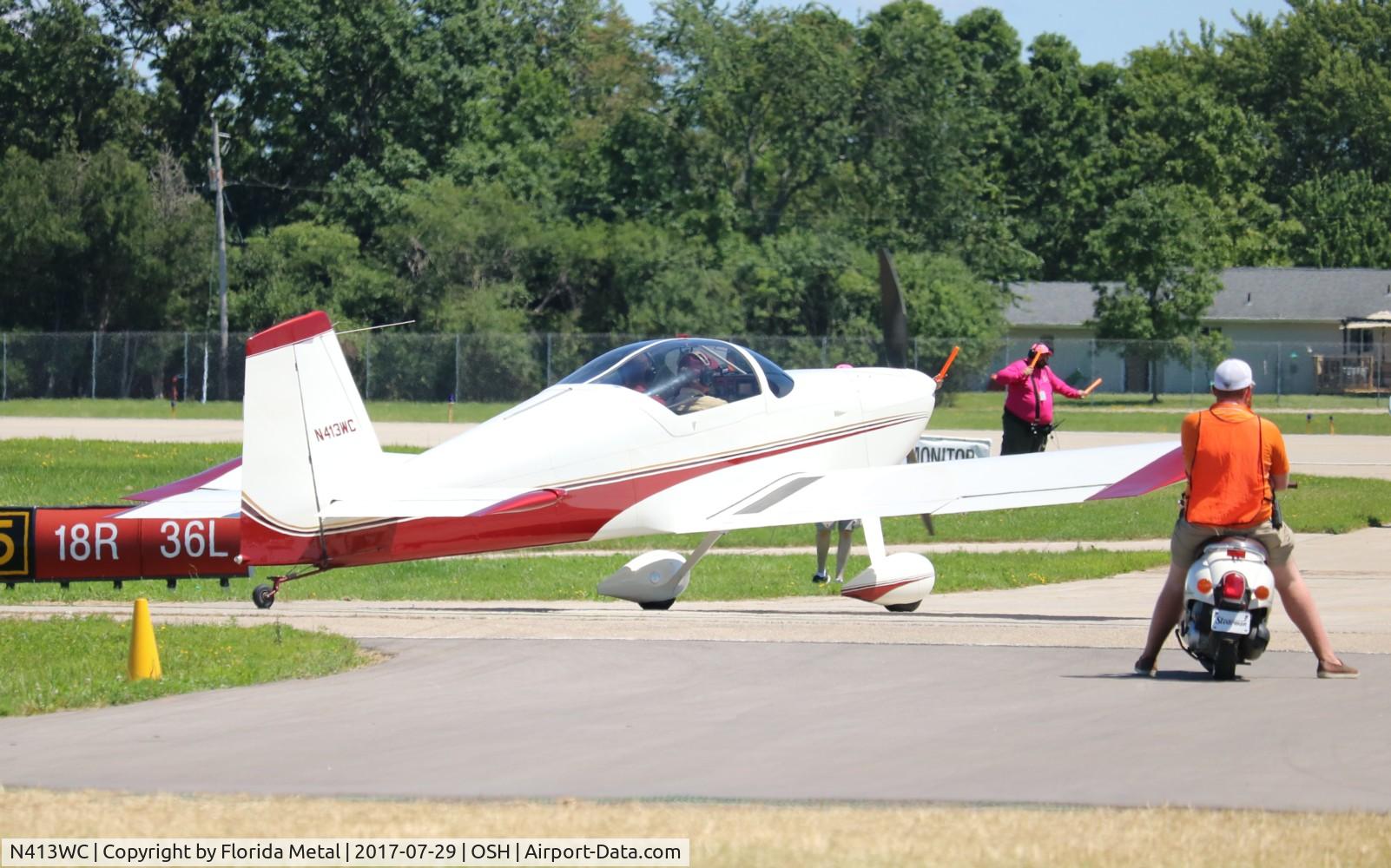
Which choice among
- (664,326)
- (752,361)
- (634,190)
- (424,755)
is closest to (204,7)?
(634,190)

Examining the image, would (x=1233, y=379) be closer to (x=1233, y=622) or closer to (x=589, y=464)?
(x=1233, y=622)

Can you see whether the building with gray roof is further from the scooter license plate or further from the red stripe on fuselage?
the scooter license plate

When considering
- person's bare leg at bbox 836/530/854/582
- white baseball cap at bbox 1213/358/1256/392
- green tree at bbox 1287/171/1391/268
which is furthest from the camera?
green tree at bbox 1287/171/1391/268

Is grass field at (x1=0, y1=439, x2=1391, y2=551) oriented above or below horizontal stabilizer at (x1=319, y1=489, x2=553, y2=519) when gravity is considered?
below

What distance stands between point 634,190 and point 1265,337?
2843 cm

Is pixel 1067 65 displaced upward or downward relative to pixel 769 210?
upward

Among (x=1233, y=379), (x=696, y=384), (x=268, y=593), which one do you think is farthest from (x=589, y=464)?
(x=1233, y=379)

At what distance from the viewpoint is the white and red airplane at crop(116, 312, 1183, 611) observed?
11.2m

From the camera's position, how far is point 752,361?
13.8 metres

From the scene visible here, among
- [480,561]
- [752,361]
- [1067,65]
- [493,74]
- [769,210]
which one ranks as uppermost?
[1067,65]

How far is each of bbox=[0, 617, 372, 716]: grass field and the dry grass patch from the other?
2.86 metres

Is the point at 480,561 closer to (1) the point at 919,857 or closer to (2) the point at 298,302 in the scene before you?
(1) the point at 919,857

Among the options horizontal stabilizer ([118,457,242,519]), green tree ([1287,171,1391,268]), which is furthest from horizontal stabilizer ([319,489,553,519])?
green tree ([1287,171,1391,268])

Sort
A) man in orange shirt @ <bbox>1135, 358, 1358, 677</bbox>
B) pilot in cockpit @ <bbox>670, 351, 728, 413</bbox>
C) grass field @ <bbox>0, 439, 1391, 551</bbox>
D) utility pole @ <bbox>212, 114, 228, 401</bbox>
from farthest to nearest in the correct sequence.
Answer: utility pole @ <bbox>212, 114, 228, 401</bbox>, grass field @ <bbox>0, 439, 1391, 551</bbox>, pilot in cockpit @ <bbox>670, 351, 728, 413</bbox>, man in orange shirt @ <bbox>1135, 358, 1358, 677</bbox>
